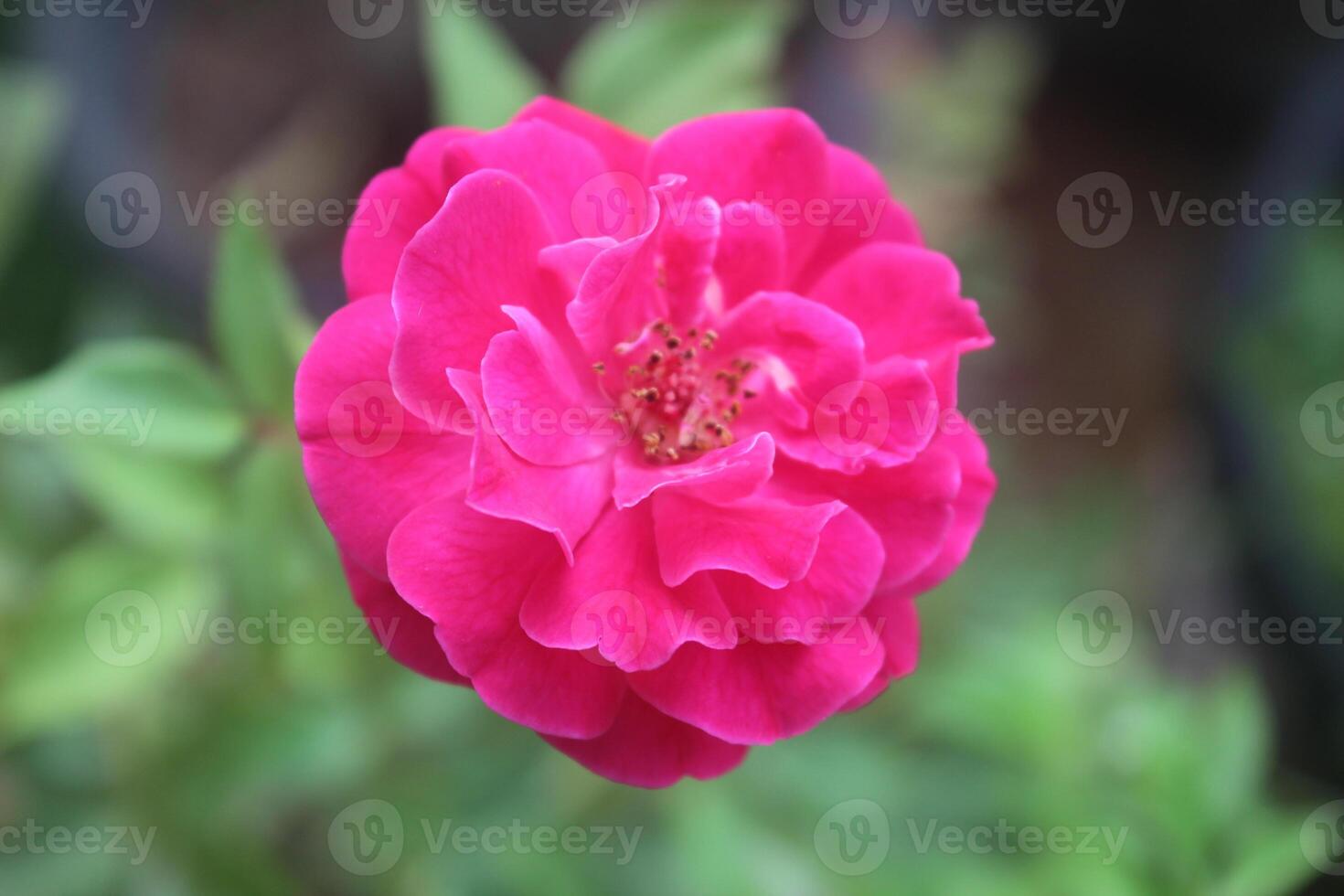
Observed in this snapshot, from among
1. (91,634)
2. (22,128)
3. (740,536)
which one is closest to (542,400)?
(740,536)

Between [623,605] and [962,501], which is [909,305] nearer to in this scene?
[962,501]

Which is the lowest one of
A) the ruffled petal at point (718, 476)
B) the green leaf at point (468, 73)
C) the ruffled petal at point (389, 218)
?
the ruffled petal at point (718, 476)

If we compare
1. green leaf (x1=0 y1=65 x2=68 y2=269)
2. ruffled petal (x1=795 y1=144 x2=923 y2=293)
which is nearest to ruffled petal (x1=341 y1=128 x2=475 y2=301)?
ruffled petal (x1=795 y1=144 x2=923 y2=293)

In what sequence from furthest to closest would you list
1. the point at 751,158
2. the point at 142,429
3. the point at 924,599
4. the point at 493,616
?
the point at 924,599, the point at 142,429, the point at 751,158, the point at 493,616

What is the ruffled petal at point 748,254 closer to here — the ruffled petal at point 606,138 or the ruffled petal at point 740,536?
the ruffled petal at point 606,138

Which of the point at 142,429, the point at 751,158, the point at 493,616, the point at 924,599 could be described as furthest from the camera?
the point at 924,599

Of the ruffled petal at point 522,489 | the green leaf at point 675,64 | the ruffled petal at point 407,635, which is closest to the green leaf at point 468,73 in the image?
the green leaf at point 675,64
